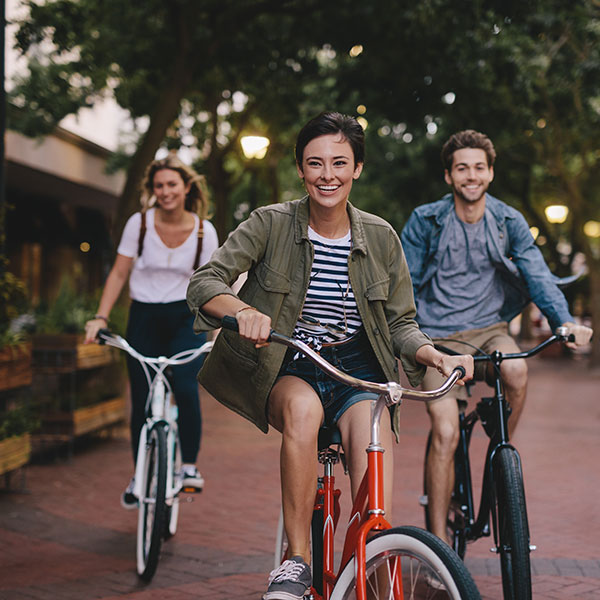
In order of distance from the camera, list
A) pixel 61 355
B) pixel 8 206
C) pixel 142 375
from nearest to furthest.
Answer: pixel 142 375 → pixel 8 206 → pixel 61 355

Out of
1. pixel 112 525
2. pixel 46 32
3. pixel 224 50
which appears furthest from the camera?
pixel 224 50

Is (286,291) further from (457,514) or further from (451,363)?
(457,514)

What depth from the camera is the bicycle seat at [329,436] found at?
10.5ft

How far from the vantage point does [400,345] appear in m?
3.24

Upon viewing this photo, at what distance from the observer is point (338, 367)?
130 inches

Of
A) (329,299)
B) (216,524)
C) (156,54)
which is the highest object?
(156,54)

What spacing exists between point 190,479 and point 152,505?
15.2 inches

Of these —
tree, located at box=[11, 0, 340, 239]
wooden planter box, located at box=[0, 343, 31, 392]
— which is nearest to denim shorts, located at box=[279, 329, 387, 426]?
wooden planter box, located at box=[0, 343, 31, 392]

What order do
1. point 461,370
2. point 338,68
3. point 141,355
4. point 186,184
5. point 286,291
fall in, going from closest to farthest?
point 461,370, point 286,291, point 141,355, point 186,184, point 338,68

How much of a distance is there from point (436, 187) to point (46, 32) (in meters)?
11.0

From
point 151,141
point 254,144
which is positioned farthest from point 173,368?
point 254,144

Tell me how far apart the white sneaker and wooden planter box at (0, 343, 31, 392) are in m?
2.02

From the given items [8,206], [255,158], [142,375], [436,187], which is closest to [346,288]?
[142,375]

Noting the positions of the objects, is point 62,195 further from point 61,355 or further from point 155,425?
point 155,425
